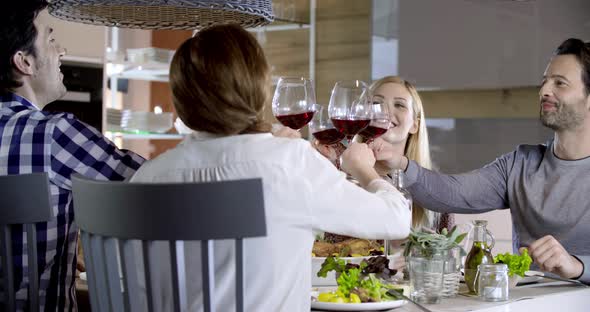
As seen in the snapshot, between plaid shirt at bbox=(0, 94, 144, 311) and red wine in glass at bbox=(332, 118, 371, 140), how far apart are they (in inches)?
19.1

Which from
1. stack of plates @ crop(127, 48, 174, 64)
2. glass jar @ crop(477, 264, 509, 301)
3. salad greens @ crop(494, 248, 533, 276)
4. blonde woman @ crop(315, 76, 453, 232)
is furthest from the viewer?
stack of plates @ crop(127, 48, 174, 64)

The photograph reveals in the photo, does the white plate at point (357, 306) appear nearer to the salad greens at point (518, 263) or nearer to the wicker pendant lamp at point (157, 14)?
the salad greens at point (518, 263)

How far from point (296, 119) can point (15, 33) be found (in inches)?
30.7

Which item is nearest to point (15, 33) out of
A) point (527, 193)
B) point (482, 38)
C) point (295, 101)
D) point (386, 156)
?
point (295, 101)

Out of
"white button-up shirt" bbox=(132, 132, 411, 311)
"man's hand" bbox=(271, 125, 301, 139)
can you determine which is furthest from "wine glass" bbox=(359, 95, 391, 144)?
"white button-up shirt" bbox=(132, 132, 411, 311)

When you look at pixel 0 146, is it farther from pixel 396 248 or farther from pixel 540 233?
pixel 540 233

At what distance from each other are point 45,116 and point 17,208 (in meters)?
0.29

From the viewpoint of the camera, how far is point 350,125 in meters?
1.89

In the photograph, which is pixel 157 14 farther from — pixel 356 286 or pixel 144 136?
pixel 144 136

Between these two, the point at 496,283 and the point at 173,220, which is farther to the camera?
the point at 496,283

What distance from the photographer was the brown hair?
138 cm

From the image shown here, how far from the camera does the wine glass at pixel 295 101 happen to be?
6.28 feet

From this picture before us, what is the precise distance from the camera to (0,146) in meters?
1.87

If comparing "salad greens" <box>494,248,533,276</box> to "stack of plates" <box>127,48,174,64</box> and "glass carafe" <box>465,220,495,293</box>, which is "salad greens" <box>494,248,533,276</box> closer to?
"glass carafe" <box>465,220,495,293</box>
